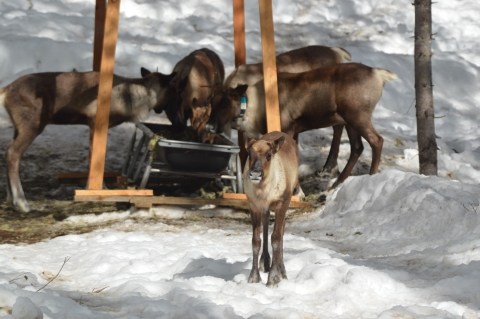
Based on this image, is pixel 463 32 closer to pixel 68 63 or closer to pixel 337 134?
pixel 337 134

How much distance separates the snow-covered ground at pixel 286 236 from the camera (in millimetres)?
4434

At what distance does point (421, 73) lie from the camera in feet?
29.5

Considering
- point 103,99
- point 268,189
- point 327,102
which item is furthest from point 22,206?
point 268,189

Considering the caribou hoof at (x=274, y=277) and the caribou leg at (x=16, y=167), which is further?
the caribou leg at (x=16, y=167)

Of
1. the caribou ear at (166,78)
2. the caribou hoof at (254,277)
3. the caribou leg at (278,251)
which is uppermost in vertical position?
the caribou ear at (166,78)

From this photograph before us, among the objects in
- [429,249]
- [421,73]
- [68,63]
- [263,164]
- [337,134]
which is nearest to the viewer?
[263,164]

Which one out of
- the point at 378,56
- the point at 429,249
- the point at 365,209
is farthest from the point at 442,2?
the point at 429,249

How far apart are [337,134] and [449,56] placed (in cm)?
613

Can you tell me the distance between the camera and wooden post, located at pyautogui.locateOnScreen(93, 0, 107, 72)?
1012 cm

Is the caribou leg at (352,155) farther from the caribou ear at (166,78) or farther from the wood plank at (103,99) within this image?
the wood plank at (103,99)

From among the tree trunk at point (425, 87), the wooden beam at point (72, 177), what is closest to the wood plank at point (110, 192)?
the wooden beam at point (72, 177)

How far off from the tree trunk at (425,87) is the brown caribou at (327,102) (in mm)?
449

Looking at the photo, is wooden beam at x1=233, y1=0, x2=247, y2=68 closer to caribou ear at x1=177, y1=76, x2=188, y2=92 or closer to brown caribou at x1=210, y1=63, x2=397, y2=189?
brown caribou at x1=210, y1=63, x2=397, y2=189

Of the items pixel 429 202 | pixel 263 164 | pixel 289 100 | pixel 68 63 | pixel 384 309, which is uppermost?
pixel 68 63
